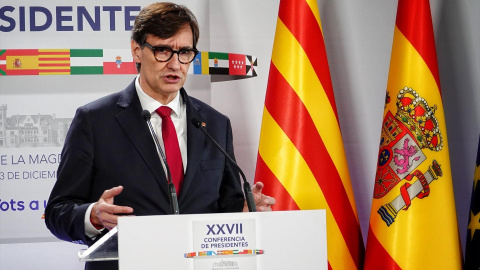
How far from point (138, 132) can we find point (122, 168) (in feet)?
0.46

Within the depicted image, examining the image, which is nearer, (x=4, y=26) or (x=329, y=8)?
(x=4, y=26)

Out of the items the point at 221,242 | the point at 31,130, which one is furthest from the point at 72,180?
the point at 31,130

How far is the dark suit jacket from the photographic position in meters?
2.15

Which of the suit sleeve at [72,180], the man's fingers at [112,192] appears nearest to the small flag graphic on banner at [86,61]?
the suit sleeve at [72,180]

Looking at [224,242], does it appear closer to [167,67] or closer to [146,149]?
[146,149]

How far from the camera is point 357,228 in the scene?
3.21 m

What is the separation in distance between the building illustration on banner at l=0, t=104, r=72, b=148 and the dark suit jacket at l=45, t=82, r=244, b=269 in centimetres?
99

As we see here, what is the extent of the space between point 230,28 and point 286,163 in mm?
841

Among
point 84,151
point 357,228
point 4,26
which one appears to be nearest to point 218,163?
point 84,151

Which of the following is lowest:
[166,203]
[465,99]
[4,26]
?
[166,203]

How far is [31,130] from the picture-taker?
3.18 metres

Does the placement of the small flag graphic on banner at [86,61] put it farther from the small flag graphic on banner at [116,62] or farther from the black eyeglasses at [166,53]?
the black eyeglasses at [166,53]

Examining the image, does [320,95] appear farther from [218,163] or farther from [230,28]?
[218,163]

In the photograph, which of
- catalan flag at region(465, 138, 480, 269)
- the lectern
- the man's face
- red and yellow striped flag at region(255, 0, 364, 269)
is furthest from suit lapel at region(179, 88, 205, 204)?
catalan flag at region(465, 138, 480, 269)
